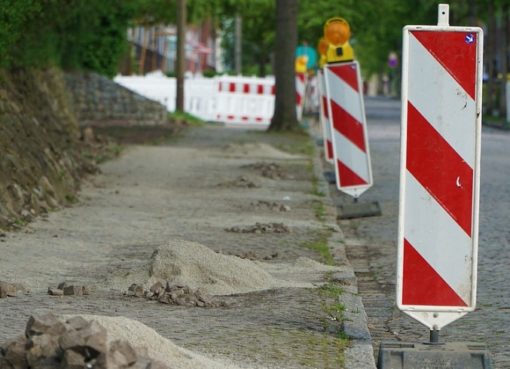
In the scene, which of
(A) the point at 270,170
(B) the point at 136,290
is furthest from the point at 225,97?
(B) the point at 136,290

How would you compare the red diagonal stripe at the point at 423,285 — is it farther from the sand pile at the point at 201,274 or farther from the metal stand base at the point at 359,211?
the metal stand base at the point at 359,211

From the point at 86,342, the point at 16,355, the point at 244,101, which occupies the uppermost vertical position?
the point at 86,342

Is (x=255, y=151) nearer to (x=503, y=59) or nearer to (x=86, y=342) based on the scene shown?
(x=86, y=342)

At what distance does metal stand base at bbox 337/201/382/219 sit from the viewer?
15070mm

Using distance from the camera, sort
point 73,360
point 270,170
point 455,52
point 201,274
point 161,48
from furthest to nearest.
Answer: point 161,48
point 270,170
point 201,274
point 455,52
point 73,360

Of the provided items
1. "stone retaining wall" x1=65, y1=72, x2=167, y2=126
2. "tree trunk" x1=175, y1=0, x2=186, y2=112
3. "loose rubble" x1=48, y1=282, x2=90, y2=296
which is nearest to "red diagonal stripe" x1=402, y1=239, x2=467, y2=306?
"loose rubble" x1=48, y1=282, x2=90, y2=296

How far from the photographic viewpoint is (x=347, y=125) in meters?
15.2

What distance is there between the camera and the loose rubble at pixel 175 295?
8.29 m

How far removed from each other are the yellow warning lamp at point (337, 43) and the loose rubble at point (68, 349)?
9.58m

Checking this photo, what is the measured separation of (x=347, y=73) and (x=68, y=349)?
31.9 ft

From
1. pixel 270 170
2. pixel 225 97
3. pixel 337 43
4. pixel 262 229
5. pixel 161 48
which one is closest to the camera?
pixel 262 229

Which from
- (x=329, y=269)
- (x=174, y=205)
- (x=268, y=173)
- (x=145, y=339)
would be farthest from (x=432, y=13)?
(x=145, y=339)

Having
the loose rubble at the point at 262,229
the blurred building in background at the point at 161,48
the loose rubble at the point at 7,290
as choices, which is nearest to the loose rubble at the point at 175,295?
the loose rubble at the point at 7,290

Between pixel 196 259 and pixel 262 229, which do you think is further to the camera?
pixel 262 229
